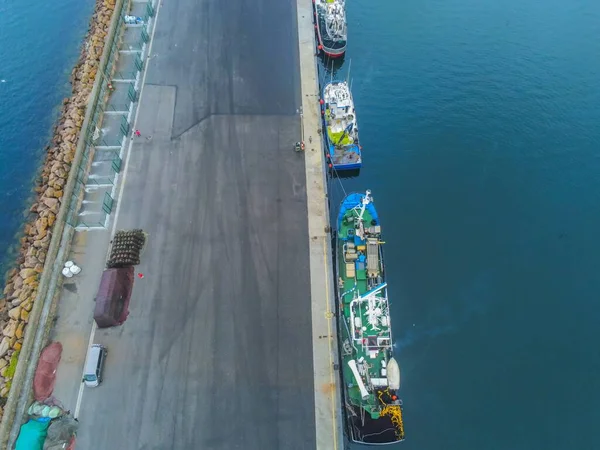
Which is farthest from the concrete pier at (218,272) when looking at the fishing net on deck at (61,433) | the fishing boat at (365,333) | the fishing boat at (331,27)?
the fishing boat at (331,27)

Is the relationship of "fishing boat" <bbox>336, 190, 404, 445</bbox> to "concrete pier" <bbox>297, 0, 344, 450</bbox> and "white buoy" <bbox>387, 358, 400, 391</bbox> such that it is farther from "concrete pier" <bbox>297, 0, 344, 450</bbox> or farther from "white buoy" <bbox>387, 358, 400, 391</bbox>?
"concrete pier" <bbox>297, 0, 344, 450</bbox>

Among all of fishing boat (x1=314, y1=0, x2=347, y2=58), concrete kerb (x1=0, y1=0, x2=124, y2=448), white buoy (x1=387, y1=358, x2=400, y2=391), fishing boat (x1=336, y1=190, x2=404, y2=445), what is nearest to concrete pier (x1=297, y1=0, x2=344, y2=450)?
fishing boat (x1=336, y1=190, x2=404, y2=445)

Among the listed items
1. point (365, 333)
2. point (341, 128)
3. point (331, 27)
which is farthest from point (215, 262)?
point (331, 27)

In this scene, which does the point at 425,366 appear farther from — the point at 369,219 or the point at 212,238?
the point at 212,238

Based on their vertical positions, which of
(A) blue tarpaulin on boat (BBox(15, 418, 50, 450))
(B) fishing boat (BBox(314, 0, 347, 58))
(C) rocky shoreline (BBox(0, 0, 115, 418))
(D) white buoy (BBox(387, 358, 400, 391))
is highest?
(B) fishing boat (BBox(314, 0, 347, 58))

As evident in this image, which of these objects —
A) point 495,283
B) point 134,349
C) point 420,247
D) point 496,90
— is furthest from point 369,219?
point 496,90

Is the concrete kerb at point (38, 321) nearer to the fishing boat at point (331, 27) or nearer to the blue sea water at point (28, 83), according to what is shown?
the blue sea water at point (28, 83)
